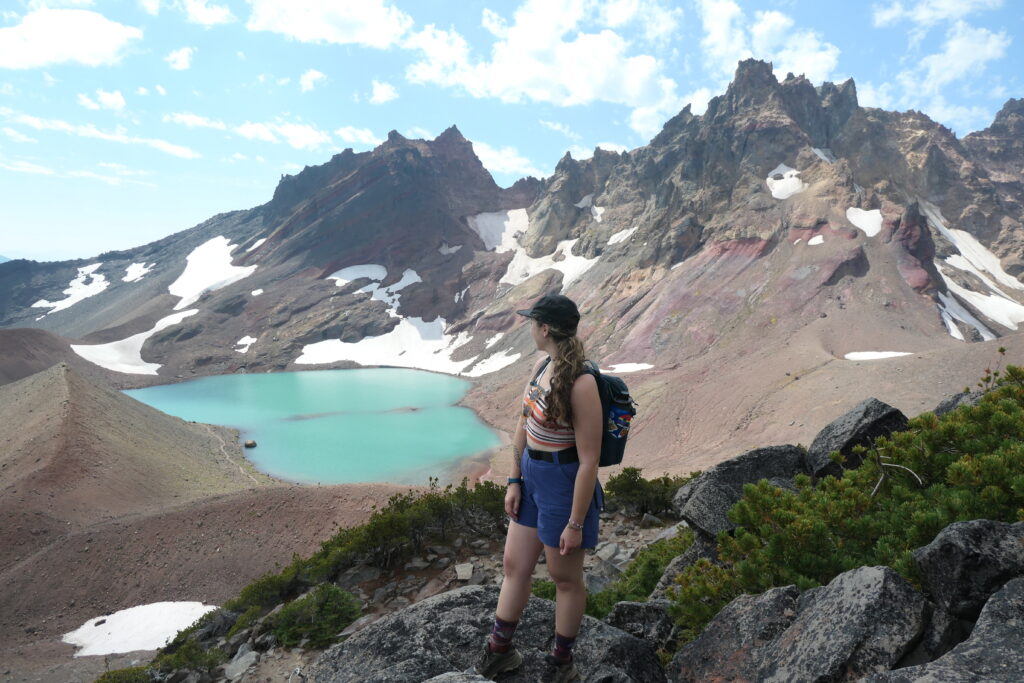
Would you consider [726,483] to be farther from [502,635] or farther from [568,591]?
[502,635]

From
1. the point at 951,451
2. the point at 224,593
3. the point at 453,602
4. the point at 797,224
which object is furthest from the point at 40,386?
the point at 797,224

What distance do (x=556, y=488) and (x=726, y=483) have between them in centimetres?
419

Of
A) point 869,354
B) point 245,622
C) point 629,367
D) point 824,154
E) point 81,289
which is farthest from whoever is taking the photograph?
point 81,289

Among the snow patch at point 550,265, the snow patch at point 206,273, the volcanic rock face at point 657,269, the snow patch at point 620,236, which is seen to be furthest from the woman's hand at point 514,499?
the snow patch at point 206,273

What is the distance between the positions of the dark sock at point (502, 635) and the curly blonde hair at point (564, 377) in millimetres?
1618

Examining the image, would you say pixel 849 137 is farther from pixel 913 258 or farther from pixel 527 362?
pixel 527 362

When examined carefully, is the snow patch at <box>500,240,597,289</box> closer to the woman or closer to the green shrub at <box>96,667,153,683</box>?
the green shrub at <box>96,667,153,683</box>

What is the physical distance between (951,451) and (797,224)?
194 ft

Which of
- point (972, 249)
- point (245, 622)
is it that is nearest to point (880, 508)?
point (245, 622)

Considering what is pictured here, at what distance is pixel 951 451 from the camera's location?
4738mm

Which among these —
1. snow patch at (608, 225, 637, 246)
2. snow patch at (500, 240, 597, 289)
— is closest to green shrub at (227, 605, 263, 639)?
snow patch at (500, 240, 597, 289)

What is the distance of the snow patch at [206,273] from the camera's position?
11150 cm

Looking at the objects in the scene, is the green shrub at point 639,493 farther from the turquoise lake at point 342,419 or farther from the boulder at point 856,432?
the turquoise lake at point 342,419

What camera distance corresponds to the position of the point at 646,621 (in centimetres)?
510
